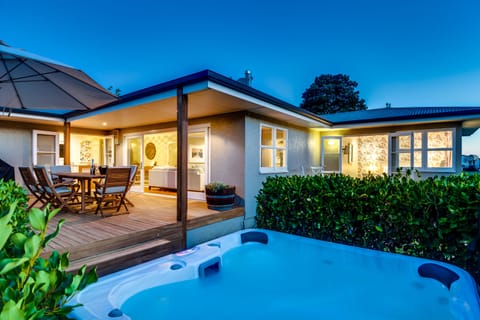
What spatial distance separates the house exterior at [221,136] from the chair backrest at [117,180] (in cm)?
125

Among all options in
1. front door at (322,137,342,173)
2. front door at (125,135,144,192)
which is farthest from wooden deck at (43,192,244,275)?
front door at (322,137,342,173)

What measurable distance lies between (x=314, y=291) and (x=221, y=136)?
4.28m

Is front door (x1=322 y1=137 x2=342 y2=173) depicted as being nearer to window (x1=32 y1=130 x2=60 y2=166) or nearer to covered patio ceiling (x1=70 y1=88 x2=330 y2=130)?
covered patio ceiling (x1=70 y1=88 x2=330 y2=130)

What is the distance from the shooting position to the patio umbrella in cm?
340

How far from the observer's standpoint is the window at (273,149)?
23.8 ft

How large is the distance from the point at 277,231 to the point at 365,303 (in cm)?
181

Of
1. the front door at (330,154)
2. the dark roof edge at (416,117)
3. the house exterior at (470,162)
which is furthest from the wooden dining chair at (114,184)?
the house exterior at (470,162)

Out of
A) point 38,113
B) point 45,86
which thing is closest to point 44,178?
point 45,86

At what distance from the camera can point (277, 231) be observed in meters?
4.88

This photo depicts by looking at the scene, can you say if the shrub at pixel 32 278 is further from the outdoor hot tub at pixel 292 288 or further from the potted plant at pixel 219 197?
the potted plant at pixel 219 197

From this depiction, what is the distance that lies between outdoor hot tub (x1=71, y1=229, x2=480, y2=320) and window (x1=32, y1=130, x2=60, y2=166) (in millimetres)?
7303

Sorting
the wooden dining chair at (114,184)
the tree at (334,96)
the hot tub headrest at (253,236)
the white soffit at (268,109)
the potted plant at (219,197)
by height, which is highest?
the tree at (334,96)

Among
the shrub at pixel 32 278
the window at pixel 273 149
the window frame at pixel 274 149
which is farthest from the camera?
the window at pixel 273 149

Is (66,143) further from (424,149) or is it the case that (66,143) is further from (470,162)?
(470,162)
